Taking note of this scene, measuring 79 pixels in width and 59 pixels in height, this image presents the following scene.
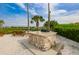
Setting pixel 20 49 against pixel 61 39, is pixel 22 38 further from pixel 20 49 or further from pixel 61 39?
pixel 61 39

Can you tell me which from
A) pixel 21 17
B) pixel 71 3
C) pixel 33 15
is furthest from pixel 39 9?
pixel 71 3

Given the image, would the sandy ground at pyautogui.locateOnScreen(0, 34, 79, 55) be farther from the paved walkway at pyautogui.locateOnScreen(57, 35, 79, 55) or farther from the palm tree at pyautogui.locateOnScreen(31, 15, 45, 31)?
the palm tree at pyautogui.locateOnScreen(31, 15, 45, 31)

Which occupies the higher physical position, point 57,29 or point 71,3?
point 71,3

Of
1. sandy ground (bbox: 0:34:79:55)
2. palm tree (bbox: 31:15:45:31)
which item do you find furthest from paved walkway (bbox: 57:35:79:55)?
palm tree (bbox: 31:15:45:31)

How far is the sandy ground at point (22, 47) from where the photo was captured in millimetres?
1895

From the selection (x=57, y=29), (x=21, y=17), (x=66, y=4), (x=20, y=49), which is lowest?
(x=20, y=49)

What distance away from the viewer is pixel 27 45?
1957 mm

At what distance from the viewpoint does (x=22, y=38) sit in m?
1.96

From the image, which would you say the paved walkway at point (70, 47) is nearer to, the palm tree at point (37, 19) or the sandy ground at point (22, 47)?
the sandy ground at point (22, 47)

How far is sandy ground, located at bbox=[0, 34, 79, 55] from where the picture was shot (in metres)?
1.89

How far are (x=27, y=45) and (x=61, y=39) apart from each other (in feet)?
1.19

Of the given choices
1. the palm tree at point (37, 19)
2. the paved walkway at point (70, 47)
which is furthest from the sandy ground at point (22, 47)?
the palm tree at point (37, 19)

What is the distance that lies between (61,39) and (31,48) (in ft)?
1.07

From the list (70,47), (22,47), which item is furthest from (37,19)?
(70,47)
